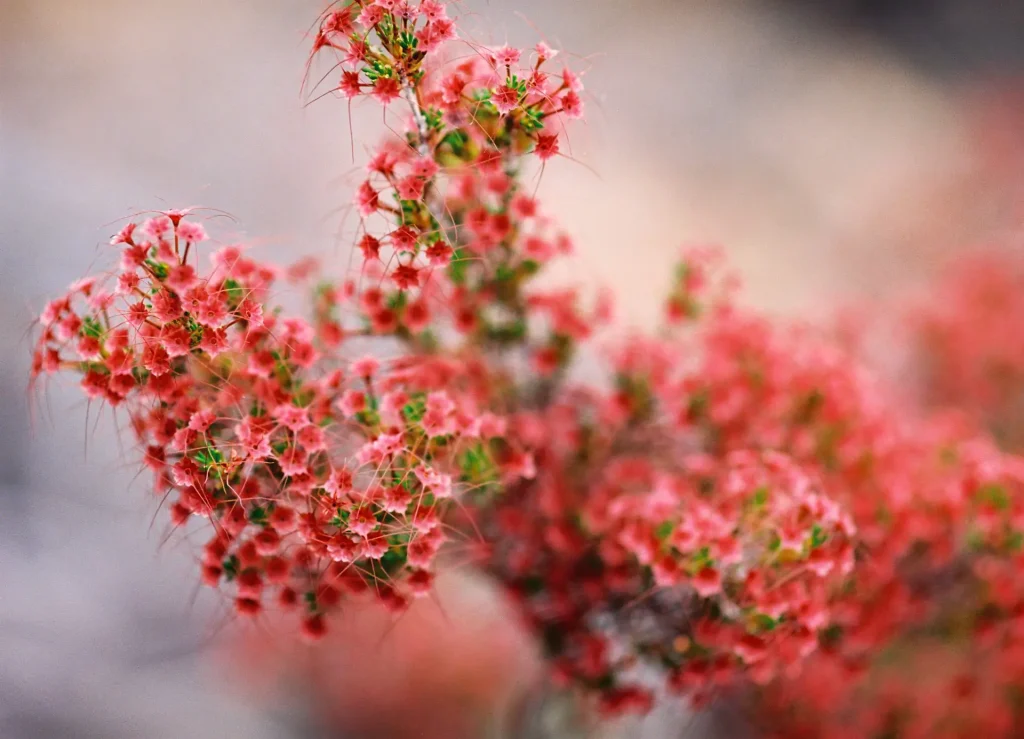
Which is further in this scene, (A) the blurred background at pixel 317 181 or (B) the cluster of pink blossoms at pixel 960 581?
(A) the blurred background at pixel 317 181

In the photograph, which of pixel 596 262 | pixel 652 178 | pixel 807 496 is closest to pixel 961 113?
pixel 652 178

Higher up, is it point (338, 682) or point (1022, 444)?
point (338, 682)

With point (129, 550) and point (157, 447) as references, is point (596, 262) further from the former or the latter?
point (157, 447)

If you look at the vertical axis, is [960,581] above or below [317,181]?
below

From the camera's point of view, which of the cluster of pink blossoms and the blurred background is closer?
the cluster of pink blossoms

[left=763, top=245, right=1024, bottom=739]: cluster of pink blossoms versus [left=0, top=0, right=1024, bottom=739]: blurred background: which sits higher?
[left=0, top=0, right=1024, bottom=739]: blurred background

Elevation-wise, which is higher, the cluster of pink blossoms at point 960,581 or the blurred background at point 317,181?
the blurred background at point 317,181

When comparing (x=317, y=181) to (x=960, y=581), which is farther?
(x=317, y=181)

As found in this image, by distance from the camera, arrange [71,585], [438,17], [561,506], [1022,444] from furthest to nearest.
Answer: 1. [1022,444]
2. [71,585]
3. [561,506]
4. [438,17]
